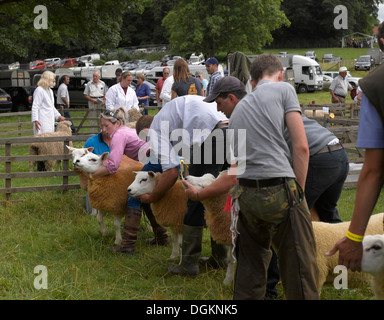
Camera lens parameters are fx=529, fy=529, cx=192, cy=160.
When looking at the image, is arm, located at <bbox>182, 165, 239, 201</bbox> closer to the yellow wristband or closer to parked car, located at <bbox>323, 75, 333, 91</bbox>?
the yellow wristband

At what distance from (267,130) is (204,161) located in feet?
5.76

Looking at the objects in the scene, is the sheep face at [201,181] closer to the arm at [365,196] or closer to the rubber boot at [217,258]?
the rubber boot at [217,258]

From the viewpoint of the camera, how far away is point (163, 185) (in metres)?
5.20

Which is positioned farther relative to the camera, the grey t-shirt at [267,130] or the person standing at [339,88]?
the person standing at [339,88]

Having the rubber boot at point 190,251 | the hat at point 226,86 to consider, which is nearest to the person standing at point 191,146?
the rubber boot at point 190,251

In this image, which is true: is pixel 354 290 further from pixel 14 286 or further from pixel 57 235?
pixel 57 235

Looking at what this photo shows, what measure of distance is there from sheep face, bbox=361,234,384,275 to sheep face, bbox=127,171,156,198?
3146mm

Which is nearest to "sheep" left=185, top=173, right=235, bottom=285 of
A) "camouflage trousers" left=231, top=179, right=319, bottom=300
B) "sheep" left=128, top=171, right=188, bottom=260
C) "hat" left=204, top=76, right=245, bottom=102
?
"sheep" left=128, top=171, right=188, bottom=260

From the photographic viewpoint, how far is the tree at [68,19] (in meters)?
21.8

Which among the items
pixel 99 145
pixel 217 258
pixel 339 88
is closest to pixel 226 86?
pixel 217 258

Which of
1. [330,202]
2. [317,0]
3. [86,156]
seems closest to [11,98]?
[86,156]

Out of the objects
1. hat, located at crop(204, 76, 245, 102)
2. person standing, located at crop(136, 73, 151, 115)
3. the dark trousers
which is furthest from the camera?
person standing, located at crop(136, 73, 151, 115)

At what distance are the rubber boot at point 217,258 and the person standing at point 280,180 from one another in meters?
1.98

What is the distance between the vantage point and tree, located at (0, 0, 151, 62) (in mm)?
21844
